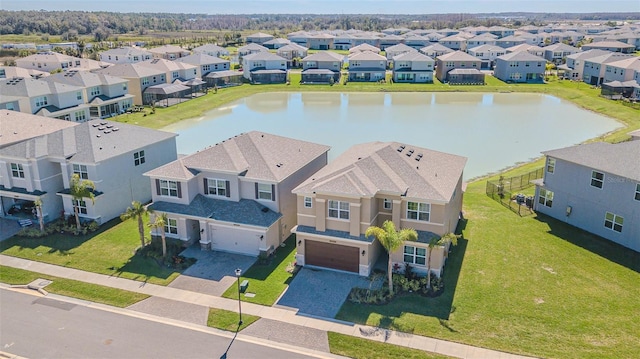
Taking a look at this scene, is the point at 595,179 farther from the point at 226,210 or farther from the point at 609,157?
the point at 226,210

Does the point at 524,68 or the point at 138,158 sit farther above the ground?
the point at 524,68

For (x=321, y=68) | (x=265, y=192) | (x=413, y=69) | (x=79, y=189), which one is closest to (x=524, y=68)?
(x=413, y=69)

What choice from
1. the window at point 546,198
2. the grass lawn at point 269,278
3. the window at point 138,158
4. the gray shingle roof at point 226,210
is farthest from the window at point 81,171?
the window at point 546,198

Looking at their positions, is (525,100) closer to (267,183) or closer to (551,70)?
(551,70)

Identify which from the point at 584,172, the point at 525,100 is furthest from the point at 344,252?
the point at 525,100

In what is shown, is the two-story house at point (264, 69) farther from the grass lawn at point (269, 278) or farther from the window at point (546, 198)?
the grass lawn at point (269, 278)

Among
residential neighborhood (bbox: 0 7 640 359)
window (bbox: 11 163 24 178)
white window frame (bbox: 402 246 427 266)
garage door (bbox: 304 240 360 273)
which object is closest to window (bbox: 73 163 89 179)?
residential neighborhood (bbox: 0 7 640 359)
